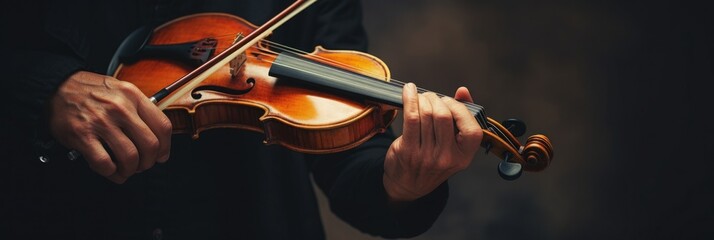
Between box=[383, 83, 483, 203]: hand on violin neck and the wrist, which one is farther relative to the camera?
the wrist

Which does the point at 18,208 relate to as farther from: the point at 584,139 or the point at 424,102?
the point at 584,139

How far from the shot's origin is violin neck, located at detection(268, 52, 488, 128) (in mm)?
841

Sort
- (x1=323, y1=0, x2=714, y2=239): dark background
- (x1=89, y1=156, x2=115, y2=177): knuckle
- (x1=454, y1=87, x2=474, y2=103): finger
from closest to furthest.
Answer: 1. (x1=89, y1=156, x2=115, y2=177): knuckle
2. (x1=454, y1=87, x2=474, y2=103): finger
3. (x1=323, y1=0, x2=714, y2=239): dark background

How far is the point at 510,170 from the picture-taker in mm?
799

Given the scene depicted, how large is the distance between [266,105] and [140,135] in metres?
0.15

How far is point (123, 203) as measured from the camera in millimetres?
1011

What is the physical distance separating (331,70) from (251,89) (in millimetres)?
97

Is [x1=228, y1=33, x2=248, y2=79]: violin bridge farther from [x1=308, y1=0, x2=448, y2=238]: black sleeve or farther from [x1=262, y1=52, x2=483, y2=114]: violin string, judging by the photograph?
[x1=308, y1=0, x2=448, y2=238]: black sleeve

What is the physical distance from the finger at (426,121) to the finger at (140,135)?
0.93 ft

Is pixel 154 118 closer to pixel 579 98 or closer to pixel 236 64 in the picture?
pixel 236 64

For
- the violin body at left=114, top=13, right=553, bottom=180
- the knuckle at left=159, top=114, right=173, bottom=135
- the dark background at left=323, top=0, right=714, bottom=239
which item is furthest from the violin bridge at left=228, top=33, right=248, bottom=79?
the dark background at left=323, top=0, right=714, bottom=239

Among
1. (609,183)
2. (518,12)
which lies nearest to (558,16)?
(518,12)

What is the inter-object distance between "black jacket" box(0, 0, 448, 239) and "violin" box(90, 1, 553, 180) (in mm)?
106

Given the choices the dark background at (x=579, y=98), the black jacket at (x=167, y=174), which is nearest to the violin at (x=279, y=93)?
the black jacket at (x=167, y=174)
